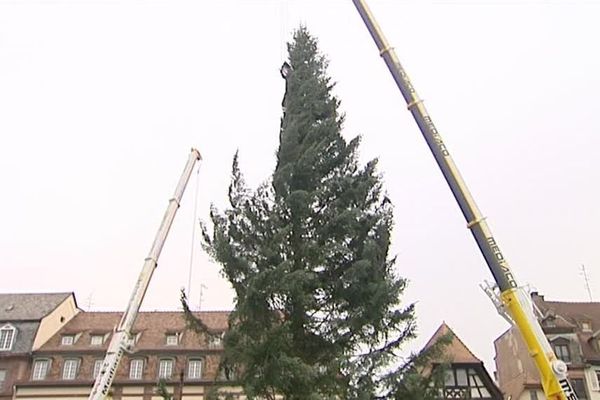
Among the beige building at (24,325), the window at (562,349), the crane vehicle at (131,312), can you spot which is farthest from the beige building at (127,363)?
the window at (562,349)

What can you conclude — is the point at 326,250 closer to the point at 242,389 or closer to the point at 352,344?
the point at 352,344

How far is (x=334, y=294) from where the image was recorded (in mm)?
17297

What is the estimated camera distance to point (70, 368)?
38.4 metres

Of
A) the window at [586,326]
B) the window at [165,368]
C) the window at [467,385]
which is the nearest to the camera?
the window at [467,385]

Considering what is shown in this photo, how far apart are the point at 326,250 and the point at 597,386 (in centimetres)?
2974

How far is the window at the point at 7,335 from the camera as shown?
130ft

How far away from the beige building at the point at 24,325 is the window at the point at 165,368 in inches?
317

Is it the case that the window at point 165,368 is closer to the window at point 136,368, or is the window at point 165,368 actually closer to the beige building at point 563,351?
the window at point 136,368

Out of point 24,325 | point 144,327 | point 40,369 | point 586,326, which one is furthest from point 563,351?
point 24,325

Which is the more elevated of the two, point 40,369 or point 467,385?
point 40,369

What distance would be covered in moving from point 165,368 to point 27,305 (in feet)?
37.3

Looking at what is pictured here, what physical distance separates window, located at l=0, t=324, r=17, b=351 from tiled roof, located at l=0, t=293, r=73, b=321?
1001 millimetres

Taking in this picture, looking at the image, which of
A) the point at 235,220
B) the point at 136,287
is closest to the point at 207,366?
the point at 136,287

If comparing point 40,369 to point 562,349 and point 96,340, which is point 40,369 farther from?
point 562,349
